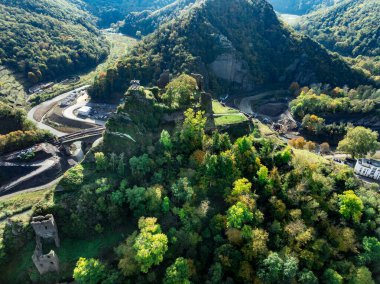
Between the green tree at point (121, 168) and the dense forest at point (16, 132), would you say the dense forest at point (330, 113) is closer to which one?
the green tree at point (121, 168)

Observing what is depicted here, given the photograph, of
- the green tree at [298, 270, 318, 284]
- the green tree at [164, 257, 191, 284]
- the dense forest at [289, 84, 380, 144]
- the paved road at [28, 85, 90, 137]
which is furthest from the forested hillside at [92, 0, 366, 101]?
the green tree at [298, 270, 318, 284]

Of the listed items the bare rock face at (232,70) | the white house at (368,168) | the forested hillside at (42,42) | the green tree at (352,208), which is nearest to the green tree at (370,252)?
the green tree at (352,208)

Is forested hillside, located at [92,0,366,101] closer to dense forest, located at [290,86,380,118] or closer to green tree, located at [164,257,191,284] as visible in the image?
dense forest, located at [290,86,380,118]

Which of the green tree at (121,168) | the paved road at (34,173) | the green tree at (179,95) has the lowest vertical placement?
the paved road at (34,173)

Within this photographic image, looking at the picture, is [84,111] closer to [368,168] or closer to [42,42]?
[42,42]

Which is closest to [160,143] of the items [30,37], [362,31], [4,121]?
[4,121]
